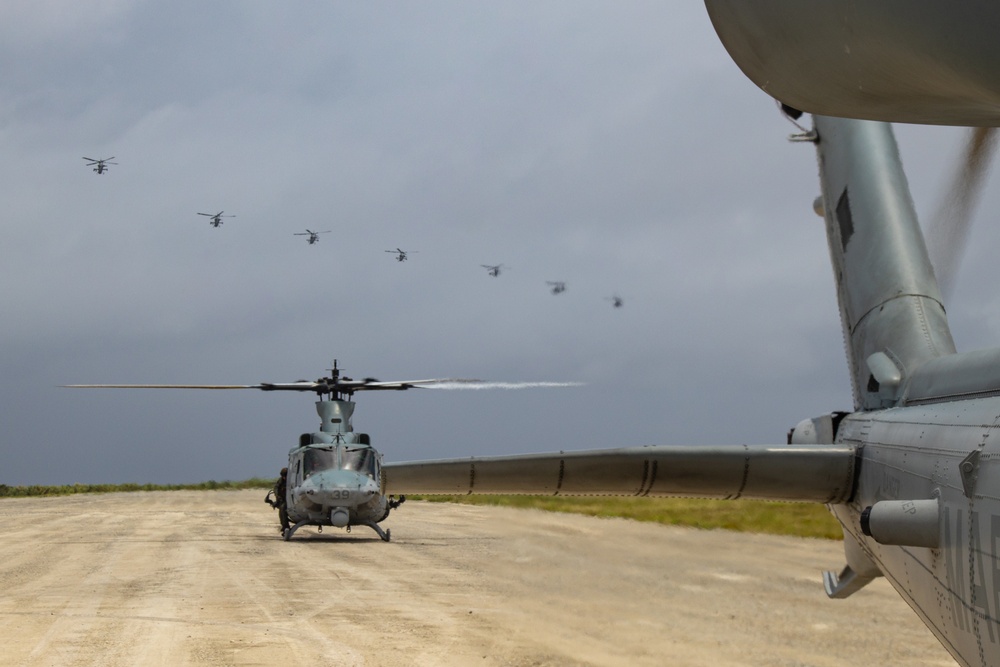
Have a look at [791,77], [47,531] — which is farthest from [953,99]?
[47,531]

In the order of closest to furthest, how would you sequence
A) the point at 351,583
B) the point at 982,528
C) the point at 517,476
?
the point at 982,528 < the point at 517,476 < the point at 351,583

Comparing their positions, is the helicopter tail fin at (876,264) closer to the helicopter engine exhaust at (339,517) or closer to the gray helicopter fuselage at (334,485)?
the gray helicopter fuselage at (334,485)

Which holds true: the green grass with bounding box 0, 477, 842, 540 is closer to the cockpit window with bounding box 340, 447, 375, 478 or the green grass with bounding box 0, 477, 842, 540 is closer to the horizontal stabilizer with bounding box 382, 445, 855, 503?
the cockpit window with bounding box 340, 447, 375, 478

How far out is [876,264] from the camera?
846 cm

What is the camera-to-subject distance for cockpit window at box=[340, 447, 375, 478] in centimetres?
2402

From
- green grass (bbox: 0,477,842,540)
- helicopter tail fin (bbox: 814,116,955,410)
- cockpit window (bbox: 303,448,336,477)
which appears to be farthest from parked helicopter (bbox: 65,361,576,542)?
helicopter tail fin (bbox: 814,116,955,410)

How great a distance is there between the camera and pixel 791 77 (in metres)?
2.55

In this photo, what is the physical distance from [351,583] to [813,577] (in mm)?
7683

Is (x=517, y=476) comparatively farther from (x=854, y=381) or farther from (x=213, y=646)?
(x=213, y=646)

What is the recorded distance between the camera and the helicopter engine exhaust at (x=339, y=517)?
77.8ft

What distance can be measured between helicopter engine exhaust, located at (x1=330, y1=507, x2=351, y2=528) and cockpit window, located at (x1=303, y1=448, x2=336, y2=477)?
1.02 meters

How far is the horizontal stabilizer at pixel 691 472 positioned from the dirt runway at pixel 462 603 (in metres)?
4.27

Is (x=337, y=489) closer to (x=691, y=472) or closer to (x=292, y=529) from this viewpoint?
(x=292, y=529)

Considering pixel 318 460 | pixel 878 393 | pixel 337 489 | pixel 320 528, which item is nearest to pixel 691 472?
pixel 878 393
